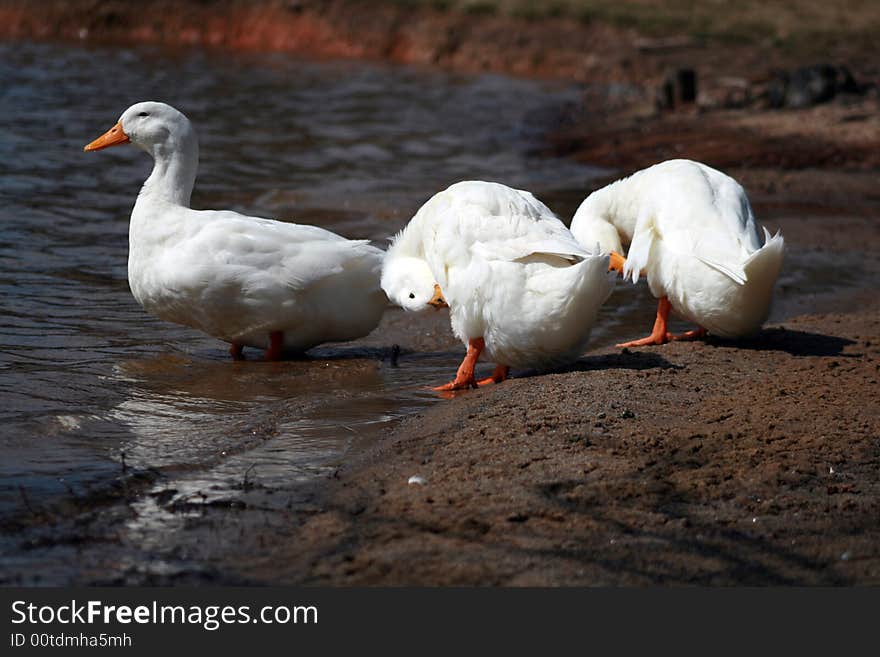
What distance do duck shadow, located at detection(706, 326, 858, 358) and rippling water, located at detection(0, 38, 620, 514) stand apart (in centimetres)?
170

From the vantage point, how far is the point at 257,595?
3.61m

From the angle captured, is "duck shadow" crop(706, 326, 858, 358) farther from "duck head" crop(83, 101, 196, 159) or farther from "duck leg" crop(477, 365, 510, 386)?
"duck head" crop(83, 101, 196, 159)

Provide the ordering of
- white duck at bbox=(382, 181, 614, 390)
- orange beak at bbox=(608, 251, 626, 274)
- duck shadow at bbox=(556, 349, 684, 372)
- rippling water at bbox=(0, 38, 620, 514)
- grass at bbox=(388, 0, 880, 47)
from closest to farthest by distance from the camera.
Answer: rippling water at bbox=(0, 38, 620, 514), white duck at bbox=(382, 181, 614, 390), duck shadow at bbox=(556, 349, 684, 372), orange beak at bbox=(608, 251, 626, 274), grass at bbox=(388, 0, 880, 47)

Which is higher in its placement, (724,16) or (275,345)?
(724,16)

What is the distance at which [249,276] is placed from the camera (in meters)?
6.82

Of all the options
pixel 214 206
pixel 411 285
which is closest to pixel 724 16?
pixel 214 206

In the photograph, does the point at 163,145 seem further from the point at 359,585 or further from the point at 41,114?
the point at 41,114

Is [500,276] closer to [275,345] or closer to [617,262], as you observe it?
[617,262]

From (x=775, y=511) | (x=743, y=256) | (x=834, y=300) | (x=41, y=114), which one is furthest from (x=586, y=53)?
(x=775, y=511)

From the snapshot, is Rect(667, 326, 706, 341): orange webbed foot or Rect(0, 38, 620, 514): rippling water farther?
Rect(667, 326, 706, 341): orange webbed foot

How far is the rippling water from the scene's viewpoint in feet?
17.5

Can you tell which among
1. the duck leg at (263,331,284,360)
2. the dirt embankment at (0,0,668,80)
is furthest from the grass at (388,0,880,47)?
the duck leg at (263,331,284,360)

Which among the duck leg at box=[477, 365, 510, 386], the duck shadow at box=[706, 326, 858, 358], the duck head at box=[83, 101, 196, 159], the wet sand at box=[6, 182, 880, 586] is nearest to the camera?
the wet sand at box=[6, 182, 880, 586]

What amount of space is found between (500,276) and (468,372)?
691 mm
